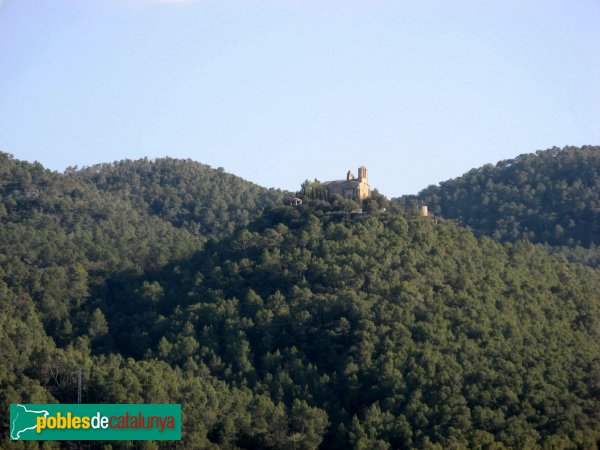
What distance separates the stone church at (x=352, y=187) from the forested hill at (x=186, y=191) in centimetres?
1295

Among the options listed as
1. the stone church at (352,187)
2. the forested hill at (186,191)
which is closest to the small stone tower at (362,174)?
the stone church at (352,187)

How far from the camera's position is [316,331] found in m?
54.6

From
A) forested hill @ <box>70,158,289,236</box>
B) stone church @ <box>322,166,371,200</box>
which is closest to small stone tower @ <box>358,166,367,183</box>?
stone church @ <box>322,166,371,200</box>

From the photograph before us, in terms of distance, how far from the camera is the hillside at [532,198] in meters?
84.0

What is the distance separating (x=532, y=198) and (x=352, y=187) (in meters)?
25.3

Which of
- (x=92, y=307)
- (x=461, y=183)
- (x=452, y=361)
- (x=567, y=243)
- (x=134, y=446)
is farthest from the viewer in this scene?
(x=461, y=183)

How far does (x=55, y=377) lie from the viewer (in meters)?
47.2

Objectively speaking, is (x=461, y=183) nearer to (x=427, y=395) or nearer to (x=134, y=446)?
(x=427, y=395)

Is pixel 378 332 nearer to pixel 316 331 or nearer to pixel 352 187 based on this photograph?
pixel 316 331

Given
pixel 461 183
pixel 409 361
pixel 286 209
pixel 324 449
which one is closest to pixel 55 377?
pixel 324 449

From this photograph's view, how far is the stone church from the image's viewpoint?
214 feet

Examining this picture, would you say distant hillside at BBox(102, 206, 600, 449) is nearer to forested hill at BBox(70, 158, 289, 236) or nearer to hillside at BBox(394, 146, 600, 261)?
forested hill at BBox(70, 158, 289, 236)

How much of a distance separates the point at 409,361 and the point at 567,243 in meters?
33.6

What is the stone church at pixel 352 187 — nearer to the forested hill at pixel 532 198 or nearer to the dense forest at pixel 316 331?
the dense forest at pixel 316 331
